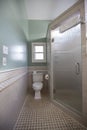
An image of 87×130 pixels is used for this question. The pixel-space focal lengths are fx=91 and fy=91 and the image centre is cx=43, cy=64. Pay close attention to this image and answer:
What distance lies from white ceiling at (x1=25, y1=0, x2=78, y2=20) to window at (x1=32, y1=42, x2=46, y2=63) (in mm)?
1032

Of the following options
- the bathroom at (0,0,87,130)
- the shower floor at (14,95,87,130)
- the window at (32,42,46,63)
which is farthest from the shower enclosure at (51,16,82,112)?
the window at (32,42,46,63)

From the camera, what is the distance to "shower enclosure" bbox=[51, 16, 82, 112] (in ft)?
5.73

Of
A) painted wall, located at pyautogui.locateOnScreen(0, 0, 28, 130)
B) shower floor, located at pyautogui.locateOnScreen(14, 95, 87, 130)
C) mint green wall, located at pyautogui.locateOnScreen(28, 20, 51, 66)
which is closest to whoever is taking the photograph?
painted wall, located at pyautogui.locateOnScreen(0, 0, 28, 130)

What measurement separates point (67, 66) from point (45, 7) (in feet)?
6.72

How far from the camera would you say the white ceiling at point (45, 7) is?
262 centimetres

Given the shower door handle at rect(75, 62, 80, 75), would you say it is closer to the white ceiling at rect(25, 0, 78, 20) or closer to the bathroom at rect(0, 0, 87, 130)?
the bathroom at rect(0, 0, 87, 130)

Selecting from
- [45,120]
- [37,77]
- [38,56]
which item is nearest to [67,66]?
[45,120]

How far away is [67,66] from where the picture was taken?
2078 millimetres

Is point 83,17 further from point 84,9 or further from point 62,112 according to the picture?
point 62,112

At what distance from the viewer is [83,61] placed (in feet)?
5.16

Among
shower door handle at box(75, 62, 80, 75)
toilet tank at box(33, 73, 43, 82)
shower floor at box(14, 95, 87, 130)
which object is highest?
shower door handle at box(75, 62, 80, 75)

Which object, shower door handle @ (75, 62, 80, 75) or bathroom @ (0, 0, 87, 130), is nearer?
bathroom @ (0, 0, 87, 130)

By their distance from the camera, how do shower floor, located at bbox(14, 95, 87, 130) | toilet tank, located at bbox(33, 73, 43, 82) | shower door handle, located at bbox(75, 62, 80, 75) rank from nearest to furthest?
shower floor, located at bbox(14, 95, 87, 130) → shower door handle, located at bbox(75, 62, 80, 75) → toilet tank, located at bbox(33, 73, 43, 82)

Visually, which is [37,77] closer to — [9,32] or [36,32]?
[36,32]
